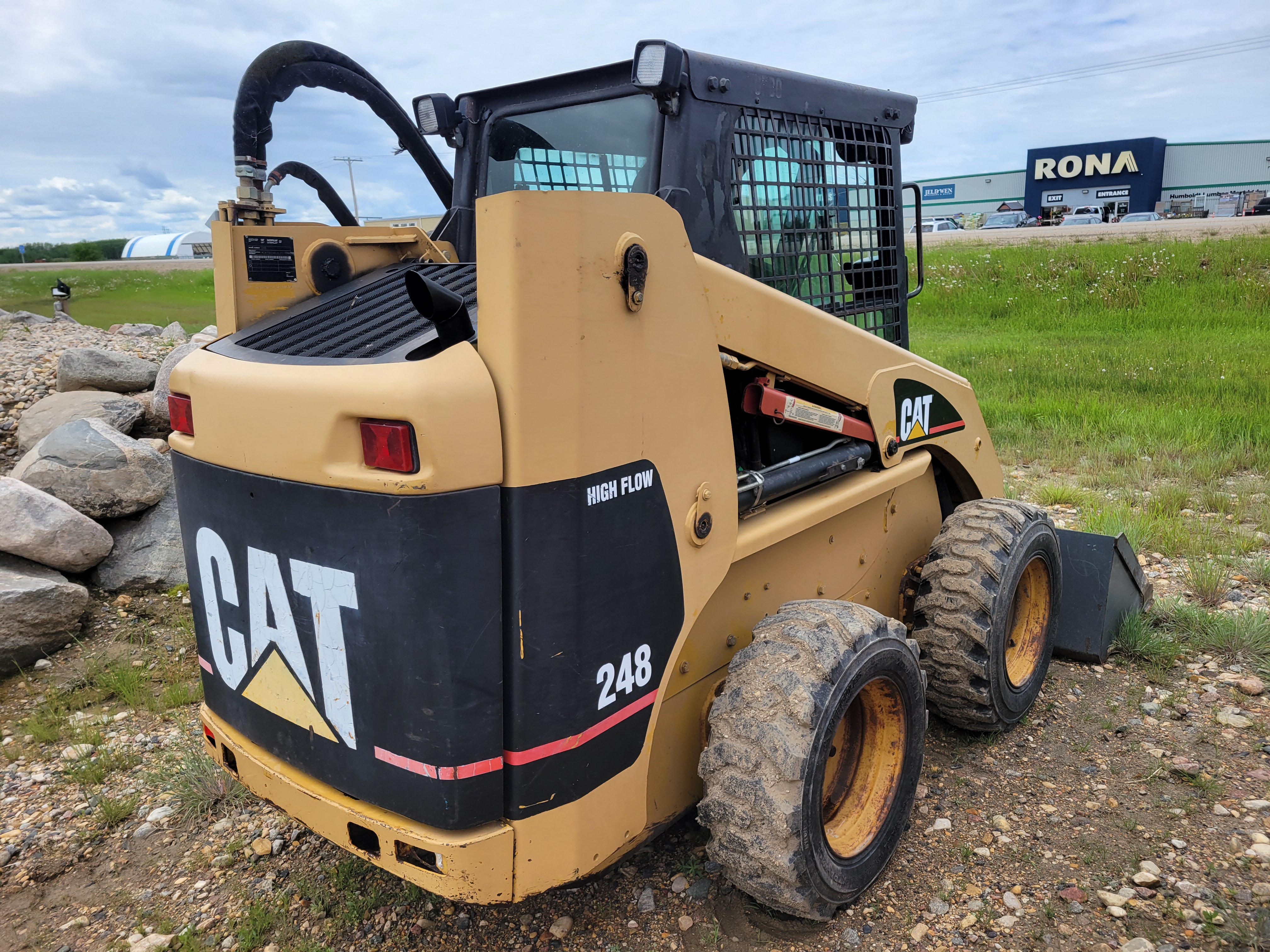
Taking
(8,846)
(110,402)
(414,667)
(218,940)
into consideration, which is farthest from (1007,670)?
(110,402)

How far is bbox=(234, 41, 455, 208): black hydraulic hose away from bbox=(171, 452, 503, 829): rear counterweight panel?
111 cm

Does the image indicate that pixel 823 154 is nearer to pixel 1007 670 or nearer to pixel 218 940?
pixel 1007 670

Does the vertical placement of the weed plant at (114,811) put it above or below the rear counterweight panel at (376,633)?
below

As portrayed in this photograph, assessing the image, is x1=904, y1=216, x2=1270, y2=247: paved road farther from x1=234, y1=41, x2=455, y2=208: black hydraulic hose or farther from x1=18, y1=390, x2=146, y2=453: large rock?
x1=234, y1=41, x2=455, y2=208: black hydraulic hose

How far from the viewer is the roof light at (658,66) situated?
7.90 ft

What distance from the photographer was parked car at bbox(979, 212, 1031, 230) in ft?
144

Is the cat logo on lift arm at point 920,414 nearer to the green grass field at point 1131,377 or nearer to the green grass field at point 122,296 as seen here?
the green grass field at point 1131,377

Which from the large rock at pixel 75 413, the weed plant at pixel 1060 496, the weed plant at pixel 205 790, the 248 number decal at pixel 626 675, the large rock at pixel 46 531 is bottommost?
the weed plant at pixel 205 790

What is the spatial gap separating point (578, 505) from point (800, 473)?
102 cm

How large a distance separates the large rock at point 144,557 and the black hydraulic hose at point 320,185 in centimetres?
223

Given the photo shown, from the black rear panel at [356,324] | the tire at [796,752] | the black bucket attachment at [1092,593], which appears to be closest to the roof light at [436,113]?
the black rear panel at [356,324]

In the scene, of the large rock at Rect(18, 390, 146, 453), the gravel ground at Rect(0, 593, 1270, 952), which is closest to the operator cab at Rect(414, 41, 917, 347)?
the gravel ground at Rect(0, 593, 1270, 952)

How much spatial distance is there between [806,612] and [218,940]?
1.94m

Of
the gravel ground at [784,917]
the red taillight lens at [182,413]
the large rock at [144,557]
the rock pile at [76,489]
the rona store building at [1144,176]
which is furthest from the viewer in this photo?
the rona store building at [1144,176]
